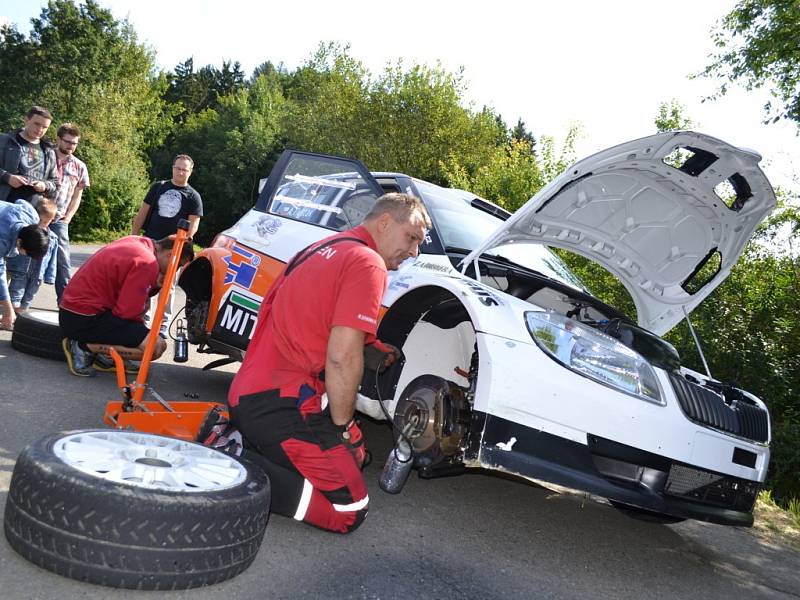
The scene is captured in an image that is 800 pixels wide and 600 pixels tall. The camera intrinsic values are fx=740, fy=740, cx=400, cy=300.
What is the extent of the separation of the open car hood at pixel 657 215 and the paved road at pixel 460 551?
4.53 feet

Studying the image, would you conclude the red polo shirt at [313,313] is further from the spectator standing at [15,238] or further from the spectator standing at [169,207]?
the spectator standing at [169,207]

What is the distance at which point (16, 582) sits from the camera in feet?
7.83

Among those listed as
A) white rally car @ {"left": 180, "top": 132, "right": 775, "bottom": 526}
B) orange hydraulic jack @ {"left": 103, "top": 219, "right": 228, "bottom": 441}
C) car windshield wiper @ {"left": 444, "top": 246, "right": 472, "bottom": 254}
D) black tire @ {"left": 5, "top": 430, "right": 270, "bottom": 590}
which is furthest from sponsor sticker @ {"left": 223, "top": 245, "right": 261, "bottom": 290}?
black tire @ {"left": 5, "top": 430, "right": 270, "bottom": 590}

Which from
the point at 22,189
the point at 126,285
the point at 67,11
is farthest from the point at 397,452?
the point at 67,11

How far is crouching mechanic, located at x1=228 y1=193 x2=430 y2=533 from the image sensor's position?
3.16 metres

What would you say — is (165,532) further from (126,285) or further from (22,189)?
(22,189)

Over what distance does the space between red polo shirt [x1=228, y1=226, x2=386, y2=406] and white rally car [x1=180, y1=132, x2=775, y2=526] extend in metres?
0.57

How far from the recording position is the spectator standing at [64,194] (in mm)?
7141

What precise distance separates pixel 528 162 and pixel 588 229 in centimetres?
1005

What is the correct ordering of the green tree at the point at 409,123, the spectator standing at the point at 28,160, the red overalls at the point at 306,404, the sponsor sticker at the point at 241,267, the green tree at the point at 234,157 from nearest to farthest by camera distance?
the red overalls at the point at 306,404
the sponsor sticker at the point at 241,267
the spectator standing at the point at 28,160
the green tree at the point at 409,123
the green tree at the point at 234,157

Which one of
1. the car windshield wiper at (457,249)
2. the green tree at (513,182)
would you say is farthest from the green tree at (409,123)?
the car windshield wiper at (457,249)

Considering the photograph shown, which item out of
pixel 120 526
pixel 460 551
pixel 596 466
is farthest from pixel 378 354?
pixel 120 526

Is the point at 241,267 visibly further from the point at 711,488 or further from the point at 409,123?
the point at 409,123

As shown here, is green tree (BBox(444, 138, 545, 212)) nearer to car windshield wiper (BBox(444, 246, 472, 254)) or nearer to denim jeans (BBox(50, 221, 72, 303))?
denim jeans (BBox(50, 221, 72, 303))
